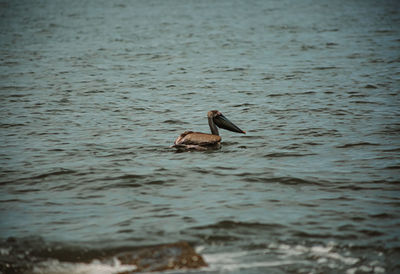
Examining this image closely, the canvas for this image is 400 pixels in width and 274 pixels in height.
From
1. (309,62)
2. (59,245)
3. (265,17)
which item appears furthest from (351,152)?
(265,17)

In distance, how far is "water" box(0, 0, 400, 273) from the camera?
20.4 feet

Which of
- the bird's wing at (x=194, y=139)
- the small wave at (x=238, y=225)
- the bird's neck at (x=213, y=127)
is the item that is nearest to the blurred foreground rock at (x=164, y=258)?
the small wave at (x=238, y=225)

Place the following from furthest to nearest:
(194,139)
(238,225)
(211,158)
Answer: (194,139) < (211,158) < (238,225)

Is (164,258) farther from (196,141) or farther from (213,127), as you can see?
(213,127)

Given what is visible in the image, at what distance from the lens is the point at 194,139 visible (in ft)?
32.3

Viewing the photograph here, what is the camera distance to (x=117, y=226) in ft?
22.0

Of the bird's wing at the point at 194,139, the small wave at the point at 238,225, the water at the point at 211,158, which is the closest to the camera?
the water at the point at 211,158

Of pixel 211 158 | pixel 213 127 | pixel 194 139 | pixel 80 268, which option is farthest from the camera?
pixel 213 127

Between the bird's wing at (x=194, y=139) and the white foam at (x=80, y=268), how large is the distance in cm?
412

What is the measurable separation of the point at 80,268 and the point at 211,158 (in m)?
4.12

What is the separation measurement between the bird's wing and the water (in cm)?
20

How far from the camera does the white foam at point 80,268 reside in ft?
18.7

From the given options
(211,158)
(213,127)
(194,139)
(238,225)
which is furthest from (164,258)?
(213,127)

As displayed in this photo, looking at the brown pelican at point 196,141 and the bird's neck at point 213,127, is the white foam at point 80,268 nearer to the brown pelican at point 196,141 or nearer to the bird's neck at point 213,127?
the brown pelican at point 196,141
